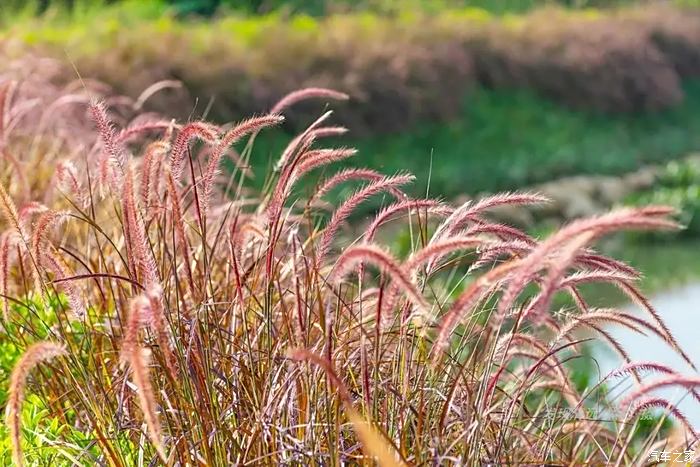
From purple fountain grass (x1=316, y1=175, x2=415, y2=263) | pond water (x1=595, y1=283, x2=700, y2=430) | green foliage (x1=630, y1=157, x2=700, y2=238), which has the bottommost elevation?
green foliage (x1=630, y1=157, x2=700, y2=238)

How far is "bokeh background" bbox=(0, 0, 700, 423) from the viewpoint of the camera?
8.14 m

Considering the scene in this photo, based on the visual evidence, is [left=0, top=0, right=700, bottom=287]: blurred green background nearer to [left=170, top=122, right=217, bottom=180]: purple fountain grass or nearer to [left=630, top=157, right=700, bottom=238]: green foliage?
[left=630, top=157, right=700, bottom=238]: green foliage

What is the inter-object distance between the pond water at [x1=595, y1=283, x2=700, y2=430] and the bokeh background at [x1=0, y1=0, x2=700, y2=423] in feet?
0.10

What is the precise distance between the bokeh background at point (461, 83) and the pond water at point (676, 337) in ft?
0.10

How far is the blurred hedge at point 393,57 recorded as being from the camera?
8.17 meters

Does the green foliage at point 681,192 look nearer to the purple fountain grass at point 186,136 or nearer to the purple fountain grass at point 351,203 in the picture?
the purple fountain grass at point 351,203

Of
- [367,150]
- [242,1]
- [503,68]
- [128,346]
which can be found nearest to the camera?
[128,346]

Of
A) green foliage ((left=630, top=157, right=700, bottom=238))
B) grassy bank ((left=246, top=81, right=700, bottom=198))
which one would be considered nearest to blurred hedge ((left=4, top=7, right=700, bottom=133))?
grassy bank ((left=246, top=81, right=700, bottom=198))

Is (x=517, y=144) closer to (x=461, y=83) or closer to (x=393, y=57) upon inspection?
(x=461, y=83)

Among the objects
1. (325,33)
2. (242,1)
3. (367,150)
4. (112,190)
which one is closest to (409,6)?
(242,1)

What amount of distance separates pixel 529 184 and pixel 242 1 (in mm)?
4290

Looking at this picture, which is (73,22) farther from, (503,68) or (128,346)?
(128,346)

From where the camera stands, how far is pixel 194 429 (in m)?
2.00

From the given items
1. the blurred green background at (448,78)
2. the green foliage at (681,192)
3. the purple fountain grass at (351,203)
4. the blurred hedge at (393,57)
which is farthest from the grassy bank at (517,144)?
the purple fountain grass at (351,203)
